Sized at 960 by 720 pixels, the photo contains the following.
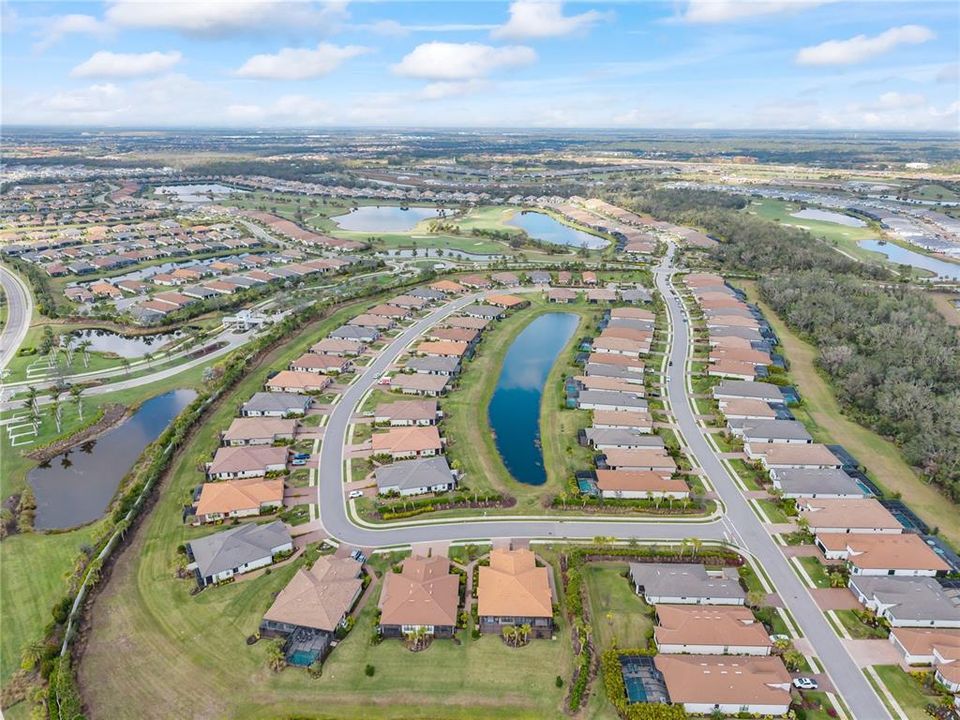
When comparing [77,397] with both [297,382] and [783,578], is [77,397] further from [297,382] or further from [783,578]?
[783,578]

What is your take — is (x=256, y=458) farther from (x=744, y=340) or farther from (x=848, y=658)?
(x=744, y=340)

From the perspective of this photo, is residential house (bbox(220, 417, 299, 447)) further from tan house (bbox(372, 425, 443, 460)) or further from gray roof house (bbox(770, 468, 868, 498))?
gray roof house (bbox(770, 468, 868, 498))

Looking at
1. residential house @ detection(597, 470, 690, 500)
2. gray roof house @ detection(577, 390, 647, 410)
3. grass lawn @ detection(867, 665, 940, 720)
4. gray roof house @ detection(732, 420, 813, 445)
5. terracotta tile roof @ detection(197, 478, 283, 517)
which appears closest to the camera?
grass lawn @ detection(867, 665, 940, 720)

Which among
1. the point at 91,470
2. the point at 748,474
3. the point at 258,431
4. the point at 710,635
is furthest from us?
the point at 258,431

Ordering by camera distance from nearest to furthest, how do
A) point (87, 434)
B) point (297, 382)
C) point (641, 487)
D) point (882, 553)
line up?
1. point (882, 553)
2. point (641, 487)
3. point (87, 434)
4. point (297, 382)

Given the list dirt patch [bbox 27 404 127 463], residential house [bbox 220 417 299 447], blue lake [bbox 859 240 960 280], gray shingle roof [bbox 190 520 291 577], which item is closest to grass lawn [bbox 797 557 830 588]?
gray shingle roof [bbox 190 520 291 577]

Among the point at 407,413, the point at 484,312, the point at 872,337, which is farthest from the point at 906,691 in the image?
the point at 484,312

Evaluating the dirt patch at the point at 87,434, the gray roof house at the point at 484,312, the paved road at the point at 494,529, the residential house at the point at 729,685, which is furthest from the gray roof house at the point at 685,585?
the gray roof house at the point at 484,312
